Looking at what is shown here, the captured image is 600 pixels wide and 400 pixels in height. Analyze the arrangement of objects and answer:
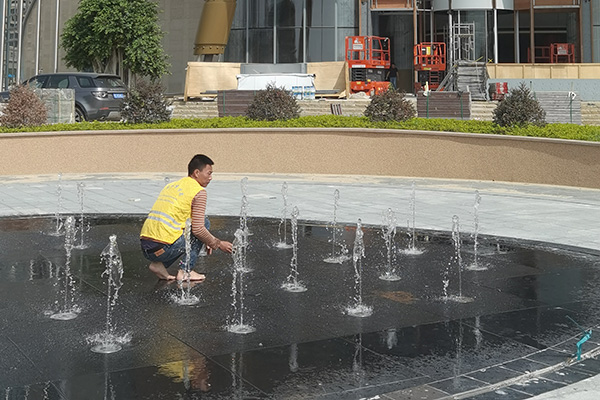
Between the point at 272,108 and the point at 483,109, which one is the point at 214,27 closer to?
the point at 483,109

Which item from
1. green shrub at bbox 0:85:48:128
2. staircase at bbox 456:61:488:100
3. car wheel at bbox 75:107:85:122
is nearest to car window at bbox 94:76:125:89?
car wheel at bbox 75:107:85:122

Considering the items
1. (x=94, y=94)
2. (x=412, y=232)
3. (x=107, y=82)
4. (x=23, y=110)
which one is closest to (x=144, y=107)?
(x=23, y=110)

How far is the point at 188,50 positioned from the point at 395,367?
152 ft

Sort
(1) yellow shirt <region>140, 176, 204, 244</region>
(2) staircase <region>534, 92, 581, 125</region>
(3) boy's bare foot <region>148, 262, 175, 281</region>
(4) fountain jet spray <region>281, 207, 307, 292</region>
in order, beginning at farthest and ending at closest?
(2) staircase <region>534, 92, 581, 125</region>, (3) boy's bare foot <region>148, 262, 175, 281</region>, (4) fountain jet spray <region>281, 207, 307, 292</region>, (1) yellow shirt <region>140, 176, 204, 244</region>

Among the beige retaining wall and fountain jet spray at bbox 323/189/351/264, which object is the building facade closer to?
the beige retaining wall

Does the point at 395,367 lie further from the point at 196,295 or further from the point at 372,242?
the point at 372,242

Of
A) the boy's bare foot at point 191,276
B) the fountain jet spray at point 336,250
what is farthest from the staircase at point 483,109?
the boy's bare foot at point 191,276

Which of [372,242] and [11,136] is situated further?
[11,136]

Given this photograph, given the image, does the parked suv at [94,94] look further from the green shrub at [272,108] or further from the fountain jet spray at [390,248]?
the fountain jet spray at [390,248]

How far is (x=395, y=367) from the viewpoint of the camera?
21.1 feet

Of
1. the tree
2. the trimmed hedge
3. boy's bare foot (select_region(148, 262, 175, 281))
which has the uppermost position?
the tree

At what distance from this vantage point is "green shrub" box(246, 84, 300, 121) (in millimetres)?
23234

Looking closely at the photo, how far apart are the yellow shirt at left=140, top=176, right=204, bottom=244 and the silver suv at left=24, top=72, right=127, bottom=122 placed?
64.7 ft

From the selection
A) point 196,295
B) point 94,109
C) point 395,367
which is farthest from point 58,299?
point 94,109
